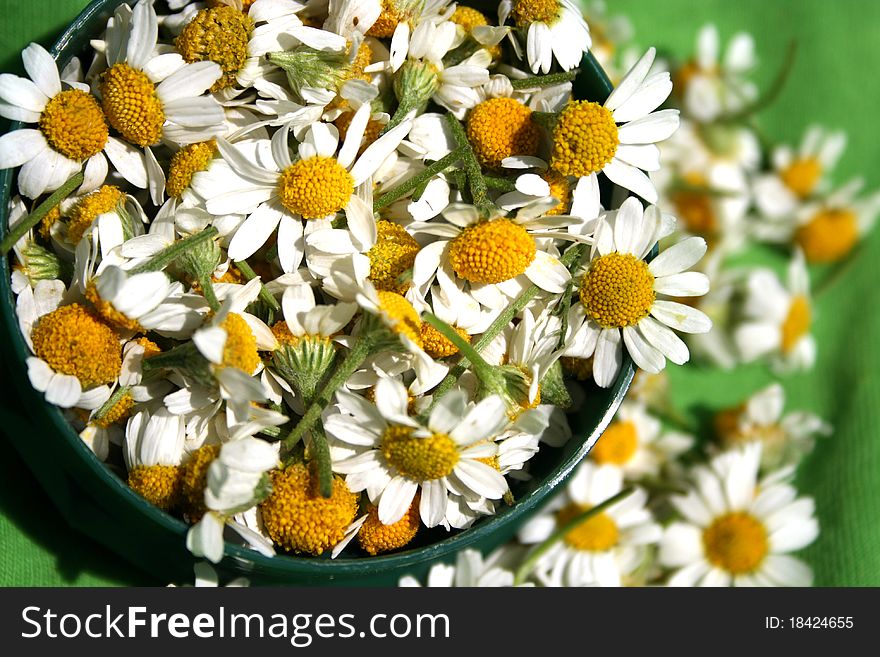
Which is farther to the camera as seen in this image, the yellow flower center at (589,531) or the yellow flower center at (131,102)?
the yellow flower center at (589,531)

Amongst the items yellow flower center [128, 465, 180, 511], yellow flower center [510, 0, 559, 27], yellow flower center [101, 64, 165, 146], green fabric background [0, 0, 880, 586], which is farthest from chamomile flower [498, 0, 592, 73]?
green fabric background [0, 0, 880, 586]

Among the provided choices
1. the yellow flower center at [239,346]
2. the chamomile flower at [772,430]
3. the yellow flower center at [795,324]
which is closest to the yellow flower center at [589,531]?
the chamomile flower at [772,430]

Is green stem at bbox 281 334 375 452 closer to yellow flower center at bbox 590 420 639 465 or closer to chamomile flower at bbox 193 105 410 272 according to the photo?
chamomile flower at bbox 193 105 410 272

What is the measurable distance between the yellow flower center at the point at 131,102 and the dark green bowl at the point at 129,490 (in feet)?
0.12

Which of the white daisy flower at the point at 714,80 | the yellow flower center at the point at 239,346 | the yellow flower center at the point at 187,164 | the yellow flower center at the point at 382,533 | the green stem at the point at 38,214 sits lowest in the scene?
the yellow flower center at the point at 382,533

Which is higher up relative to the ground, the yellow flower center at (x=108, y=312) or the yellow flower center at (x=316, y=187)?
the yellow flower center at (x=316, y=187)

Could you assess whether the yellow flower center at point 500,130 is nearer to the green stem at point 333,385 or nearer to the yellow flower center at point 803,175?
the green stem at point 333,385

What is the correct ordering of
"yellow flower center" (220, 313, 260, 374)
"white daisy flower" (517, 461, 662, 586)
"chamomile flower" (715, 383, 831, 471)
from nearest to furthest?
"yellow flower center" (220, 313, 260, 374) → "white daisy flower" (517, 461, 662, 586) → "chamomile flower" (715, 383, 831, 471)

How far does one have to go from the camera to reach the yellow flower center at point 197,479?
479 millimetres

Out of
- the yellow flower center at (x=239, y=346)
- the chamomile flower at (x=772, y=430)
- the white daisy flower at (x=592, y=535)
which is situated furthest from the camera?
the chamomile flower at (x=772, y=430)

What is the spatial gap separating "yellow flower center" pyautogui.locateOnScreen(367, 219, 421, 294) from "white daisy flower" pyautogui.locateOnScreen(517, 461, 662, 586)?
32 cm

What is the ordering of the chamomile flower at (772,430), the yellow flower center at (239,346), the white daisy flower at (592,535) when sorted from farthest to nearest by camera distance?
the chamomile flower at (772,430) < the white daisy flower at (592,535) < the yellow flower center at (239,346)

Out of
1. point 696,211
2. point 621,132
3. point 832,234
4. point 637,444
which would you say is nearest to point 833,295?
point 832,234

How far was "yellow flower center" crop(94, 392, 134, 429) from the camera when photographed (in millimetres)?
496
